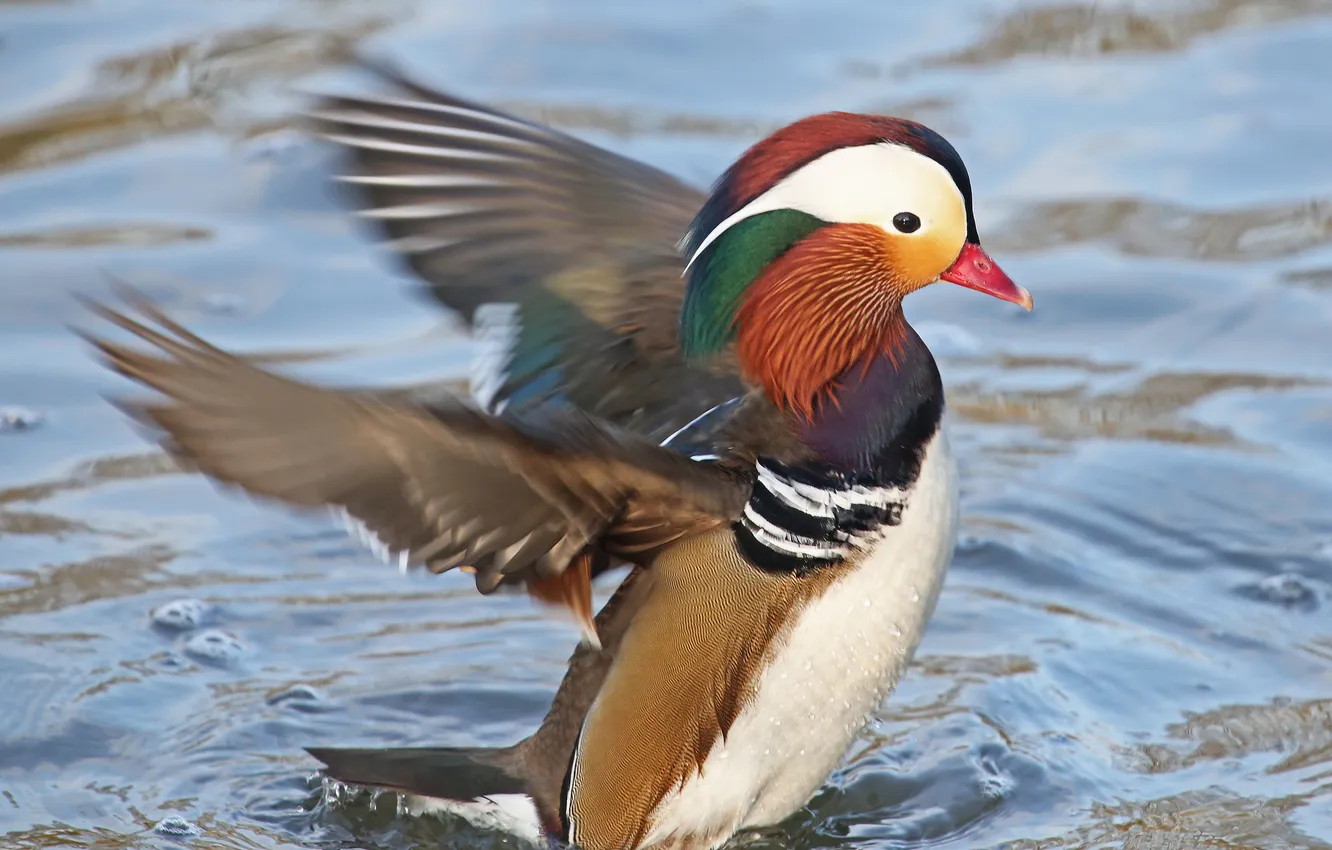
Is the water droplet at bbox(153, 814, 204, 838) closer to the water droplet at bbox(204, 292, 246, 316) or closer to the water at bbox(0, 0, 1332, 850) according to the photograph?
the water at bbox(0, 0, 1332, 850)

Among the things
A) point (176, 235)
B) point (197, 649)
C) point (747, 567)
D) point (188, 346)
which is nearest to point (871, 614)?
point (747, 567)

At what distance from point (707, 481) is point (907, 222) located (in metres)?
0.56

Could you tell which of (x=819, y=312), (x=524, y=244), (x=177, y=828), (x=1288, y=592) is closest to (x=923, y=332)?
(x=1288, y=592)

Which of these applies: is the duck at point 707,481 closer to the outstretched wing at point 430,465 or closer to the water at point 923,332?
the outstretched wing at point 430,465

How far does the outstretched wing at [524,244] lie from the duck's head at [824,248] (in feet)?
1.00

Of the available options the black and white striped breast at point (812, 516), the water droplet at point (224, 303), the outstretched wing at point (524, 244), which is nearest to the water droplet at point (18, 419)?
the water droplet at point (224, 303)

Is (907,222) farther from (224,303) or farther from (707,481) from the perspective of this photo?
(224,303)

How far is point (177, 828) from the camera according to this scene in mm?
3877

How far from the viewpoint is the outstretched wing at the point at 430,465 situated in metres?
2.84

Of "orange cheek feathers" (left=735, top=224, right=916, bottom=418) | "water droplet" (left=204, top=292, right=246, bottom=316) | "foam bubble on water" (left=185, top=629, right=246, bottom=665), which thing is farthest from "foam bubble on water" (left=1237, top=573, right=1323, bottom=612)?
"water droplet" (left=204, top=292, right=246, bottom=316)

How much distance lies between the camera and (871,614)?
3.53 metres

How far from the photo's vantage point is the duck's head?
3.44 m

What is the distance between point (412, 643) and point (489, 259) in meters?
0.94

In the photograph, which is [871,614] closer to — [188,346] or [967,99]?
[188,346]
